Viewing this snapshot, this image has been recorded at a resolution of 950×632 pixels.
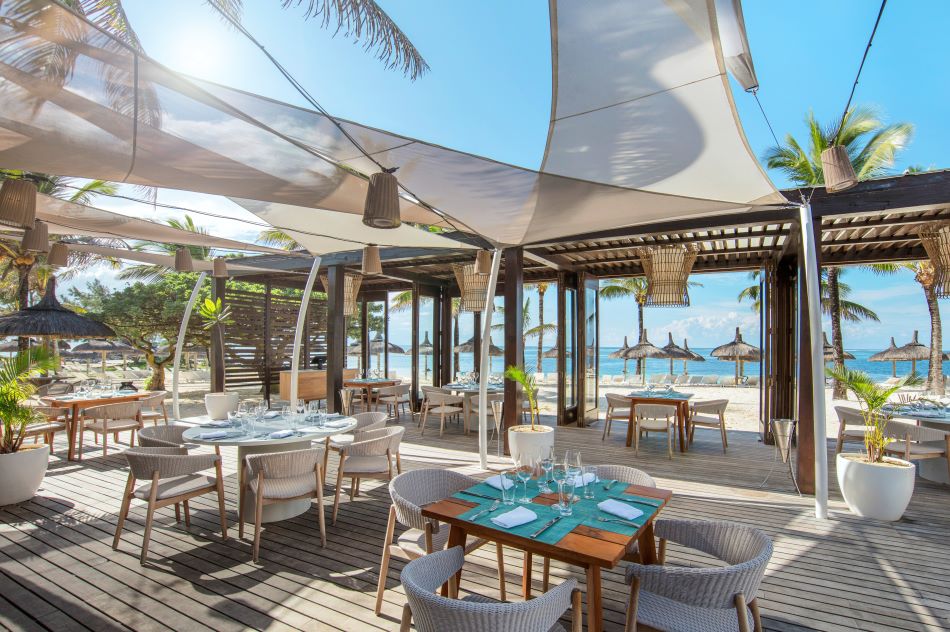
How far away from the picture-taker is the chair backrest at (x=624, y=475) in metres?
3.23

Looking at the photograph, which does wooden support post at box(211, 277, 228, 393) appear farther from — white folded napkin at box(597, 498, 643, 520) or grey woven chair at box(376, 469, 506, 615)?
white folded napkin at box(597, 498, 643, 520)

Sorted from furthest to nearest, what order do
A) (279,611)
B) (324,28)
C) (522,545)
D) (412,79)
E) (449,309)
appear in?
(449,309) < (412,79) < (324,28) < (279,611) < (522,545)

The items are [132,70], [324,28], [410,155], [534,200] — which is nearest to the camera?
[132,70]

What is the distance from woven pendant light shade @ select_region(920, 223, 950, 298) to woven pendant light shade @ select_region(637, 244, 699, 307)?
274 centimetres

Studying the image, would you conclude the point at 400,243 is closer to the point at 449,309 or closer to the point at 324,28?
the point at 324,28

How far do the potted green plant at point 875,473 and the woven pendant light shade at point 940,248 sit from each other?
6.98 feet

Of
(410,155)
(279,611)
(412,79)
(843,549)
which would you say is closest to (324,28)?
(412,79)

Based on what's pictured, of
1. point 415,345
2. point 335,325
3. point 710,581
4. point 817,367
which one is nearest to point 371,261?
point 710,581

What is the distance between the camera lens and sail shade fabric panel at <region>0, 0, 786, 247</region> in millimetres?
2391

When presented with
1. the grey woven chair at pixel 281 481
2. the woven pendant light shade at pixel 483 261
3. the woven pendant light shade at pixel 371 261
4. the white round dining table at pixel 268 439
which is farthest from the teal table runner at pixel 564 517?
the woven pendant light shade at pixel 483 261

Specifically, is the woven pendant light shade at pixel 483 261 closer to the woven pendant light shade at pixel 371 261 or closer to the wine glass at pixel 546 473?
the woven pendant light shade at pixel 371 261

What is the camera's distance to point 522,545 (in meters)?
2.26

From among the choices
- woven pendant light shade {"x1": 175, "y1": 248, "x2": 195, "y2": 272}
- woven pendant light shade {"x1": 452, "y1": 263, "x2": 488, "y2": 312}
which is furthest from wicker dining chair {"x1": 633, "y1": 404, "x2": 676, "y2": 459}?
woven pendant light shade {"x1": 175, "y1": 248, "x2": 195, "y2": 272}

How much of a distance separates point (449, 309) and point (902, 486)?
29.7 feet
